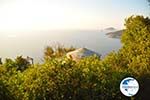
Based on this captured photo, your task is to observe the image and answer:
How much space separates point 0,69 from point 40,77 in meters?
3.31

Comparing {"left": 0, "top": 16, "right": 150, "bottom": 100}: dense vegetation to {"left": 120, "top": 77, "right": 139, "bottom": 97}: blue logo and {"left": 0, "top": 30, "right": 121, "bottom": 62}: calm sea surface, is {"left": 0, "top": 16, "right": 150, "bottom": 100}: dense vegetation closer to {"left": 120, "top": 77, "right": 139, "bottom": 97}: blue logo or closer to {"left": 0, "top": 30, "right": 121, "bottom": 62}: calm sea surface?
{"left": 120, "top": 77, "right": 139, "bottom": 97}: blue logo

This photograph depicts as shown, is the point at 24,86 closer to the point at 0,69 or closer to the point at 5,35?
the point at 0,69

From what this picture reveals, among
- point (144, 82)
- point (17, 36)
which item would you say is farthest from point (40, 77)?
point (17, 36)

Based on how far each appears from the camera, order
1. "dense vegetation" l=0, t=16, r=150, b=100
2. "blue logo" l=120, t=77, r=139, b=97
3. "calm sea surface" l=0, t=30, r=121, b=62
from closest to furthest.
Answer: "blue logo" l=120, t=77, r=139, b=97
"dense vegetation" l=0, t=16, r=150, b=100
"calm sea surface" l=0, t=30, r=121, b=62

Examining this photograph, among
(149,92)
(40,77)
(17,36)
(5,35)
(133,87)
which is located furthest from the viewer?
(17,36)

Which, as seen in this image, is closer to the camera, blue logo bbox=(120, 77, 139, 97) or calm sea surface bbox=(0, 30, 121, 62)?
blue logo bbox=(120, 77, 139, 97)

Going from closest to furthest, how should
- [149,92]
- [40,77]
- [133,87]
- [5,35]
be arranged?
[133,87], [40,77], [149,92], [5,35]

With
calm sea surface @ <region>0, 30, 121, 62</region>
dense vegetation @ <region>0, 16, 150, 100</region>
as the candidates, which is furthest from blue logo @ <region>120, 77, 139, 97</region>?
calm sea surface @ <region>0, 30, 121, 62</region>

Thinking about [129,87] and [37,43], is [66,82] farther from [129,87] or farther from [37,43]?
[37,43]

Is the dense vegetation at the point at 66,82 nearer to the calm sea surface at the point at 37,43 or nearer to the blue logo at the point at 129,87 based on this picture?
the blue logo at the point at 129,87

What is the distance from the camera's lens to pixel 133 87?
9.03 meters

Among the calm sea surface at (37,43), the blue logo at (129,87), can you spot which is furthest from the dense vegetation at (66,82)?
the calm sea surface at (37,43)

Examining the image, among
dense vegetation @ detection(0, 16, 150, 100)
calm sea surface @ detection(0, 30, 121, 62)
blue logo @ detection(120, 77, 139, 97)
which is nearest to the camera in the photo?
blue logo @ detection(120, 77, 139, 97)

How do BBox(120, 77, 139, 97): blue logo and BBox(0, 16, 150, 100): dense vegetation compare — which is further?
BBox(0, 16, 150, 100): dense vegetation
